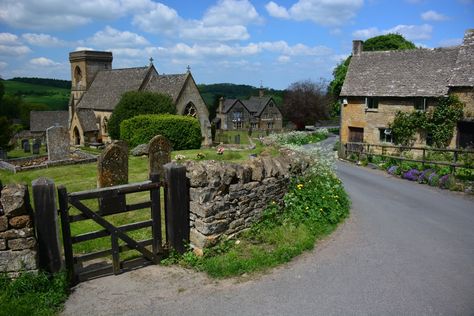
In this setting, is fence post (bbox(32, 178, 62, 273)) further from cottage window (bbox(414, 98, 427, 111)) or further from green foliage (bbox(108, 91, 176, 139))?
green foliage (bbox(108, 91, 176, 139))

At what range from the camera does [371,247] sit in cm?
888

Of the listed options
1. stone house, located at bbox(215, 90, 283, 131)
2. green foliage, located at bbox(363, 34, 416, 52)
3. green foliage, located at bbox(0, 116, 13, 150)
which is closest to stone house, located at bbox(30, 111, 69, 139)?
green foliage, located at bbox(0, 116, 13, 150)

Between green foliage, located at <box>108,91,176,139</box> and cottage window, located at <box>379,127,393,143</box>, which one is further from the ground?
green foliage, located at <box>108,91,176,139</box>

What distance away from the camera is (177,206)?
7.89 m

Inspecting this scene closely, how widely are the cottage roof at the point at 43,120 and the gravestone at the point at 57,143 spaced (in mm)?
43573

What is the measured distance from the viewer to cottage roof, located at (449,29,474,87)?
87.2 feet

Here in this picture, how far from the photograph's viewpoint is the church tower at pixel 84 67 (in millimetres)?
56125

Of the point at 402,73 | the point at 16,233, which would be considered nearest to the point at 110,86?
the point at 402,73

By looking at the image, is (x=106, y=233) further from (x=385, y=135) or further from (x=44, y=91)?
(x=44, y=91)

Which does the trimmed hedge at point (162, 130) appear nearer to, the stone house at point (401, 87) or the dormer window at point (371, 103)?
the stone house at point (401, 87)

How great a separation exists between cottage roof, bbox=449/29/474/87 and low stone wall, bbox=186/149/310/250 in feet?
75.4

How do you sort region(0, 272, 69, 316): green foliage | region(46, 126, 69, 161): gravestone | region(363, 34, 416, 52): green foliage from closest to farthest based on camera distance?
region(0, 272, 69, 316): green foliage
region(46, 126, 69, 161): gravestone
region(363, 34, 416, 52): green foliage

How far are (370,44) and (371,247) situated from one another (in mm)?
53309

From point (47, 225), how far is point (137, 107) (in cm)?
3130
